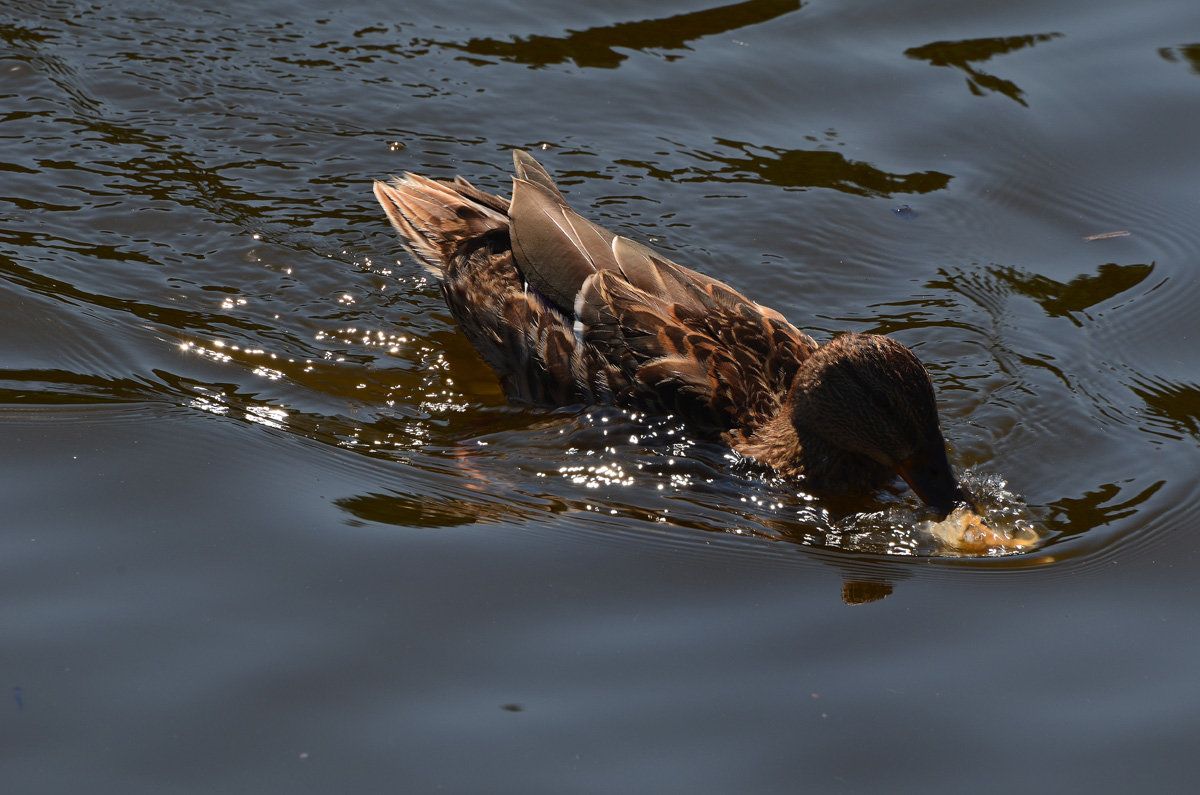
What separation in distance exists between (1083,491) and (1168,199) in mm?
3119

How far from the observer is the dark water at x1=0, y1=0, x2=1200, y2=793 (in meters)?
4.02

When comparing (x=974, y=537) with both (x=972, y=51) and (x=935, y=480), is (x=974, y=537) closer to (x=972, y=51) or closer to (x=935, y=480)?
(x=935, y=480)

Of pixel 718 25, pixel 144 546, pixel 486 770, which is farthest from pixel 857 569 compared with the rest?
pixel 718 25

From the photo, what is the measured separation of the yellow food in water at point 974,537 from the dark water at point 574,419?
0.34 feet

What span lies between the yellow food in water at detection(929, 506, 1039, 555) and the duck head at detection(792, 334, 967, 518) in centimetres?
9

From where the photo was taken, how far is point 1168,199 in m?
7.96

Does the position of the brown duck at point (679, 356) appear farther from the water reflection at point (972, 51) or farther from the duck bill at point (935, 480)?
the water reflection at point (972, 51)

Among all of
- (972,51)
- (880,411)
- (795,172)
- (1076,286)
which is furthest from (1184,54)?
(880,411)

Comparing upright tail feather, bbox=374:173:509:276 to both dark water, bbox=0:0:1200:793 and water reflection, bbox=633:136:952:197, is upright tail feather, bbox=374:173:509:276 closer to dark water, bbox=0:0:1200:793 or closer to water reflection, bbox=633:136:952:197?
dark water, bbox=0:0:1200:793

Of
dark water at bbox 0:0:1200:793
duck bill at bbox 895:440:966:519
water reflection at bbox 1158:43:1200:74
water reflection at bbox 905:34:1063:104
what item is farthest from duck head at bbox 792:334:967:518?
water reflection at bbox 1158:43:1200:74

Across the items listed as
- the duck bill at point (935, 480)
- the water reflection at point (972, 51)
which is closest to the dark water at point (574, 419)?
the water reflection at point (972, 51)

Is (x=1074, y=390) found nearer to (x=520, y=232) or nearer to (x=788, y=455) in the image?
(x=788, y=455)

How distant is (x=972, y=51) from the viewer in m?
9.48

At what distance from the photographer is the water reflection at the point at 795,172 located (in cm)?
818
